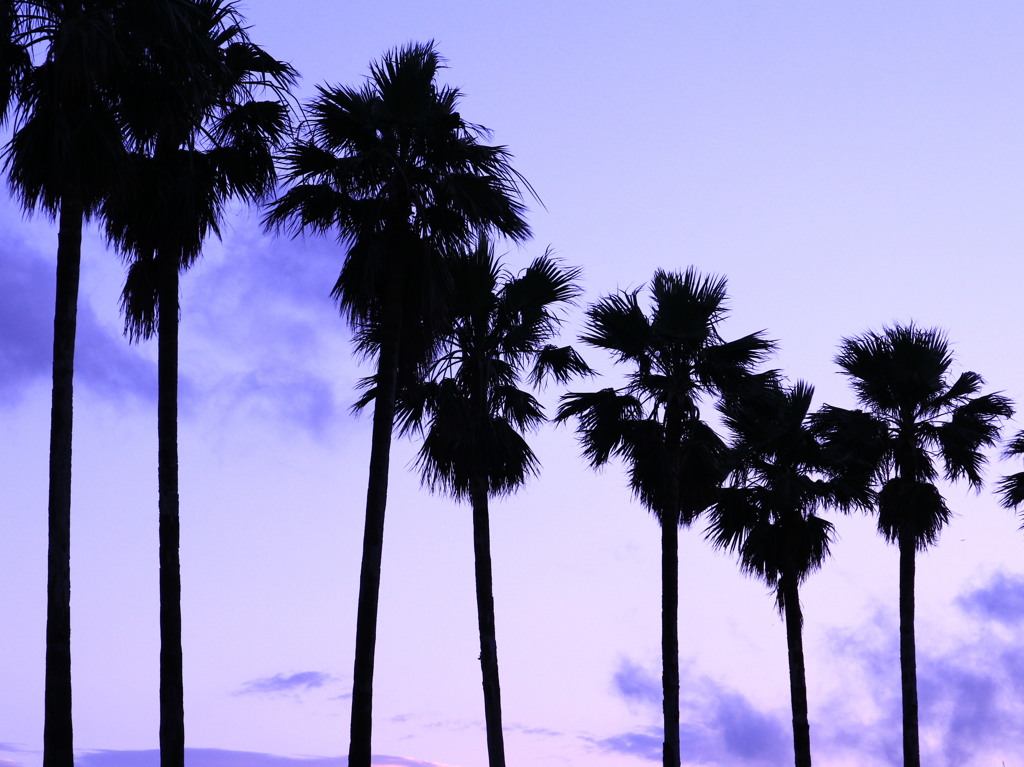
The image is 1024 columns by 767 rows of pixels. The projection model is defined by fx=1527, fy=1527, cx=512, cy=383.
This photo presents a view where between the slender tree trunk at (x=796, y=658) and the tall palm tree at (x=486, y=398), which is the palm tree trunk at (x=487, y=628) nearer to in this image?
the tall palm tree at (x=486, y=398)

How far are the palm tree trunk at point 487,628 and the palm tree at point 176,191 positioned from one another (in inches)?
329

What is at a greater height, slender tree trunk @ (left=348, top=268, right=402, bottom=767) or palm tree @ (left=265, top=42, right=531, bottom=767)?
palm tree @ (left=265, top=42, right=531, bottom=767)

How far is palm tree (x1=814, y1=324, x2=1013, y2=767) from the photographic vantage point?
41.7 m

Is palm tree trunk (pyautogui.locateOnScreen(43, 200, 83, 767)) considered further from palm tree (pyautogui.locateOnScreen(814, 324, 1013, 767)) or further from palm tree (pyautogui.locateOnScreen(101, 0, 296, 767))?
palm tree (pyautogui.locateOnScreen(814, 324, 1013, 767))

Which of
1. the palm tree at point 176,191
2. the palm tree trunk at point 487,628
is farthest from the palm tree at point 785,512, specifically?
the palm tree at point 176,191

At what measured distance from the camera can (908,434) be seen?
4284 cm

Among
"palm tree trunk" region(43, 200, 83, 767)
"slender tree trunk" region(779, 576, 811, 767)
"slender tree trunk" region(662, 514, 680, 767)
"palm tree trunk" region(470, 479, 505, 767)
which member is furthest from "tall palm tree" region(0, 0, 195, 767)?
"slender tree trunk" region(779, 576, 811, 767)

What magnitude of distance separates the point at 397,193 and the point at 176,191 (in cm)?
417

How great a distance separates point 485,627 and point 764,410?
31.8 ft

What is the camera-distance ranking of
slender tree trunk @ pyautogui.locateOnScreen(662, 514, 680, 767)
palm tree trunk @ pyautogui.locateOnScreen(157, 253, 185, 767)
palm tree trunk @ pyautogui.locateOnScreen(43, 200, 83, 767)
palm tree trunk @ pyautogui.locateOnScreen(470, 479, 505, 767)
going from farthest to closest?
slender tree trunk @ pyautogui.locateOnScreen(662, 514, 680, 767) < palm tree trunk @ pyautogui.locateOnScreen(470, 479, 505, 767) < palm tree trunk @ pyautogui.locateOnScreen(157, 253, 185, 767) < palm tree trunk @ pyautogui.locateOnScreen(43, 200, 83, 767)

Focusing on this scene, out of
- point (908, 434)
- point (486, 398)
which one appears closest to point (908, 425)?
point (908, 434)

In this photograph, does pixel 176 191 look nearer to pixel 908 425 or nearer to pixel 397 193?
pixel 397 193

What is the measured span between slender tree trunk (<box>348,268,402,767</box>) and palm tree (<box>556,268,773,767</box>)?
9.80m

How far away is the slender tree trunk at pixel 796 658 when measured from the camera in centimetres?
4262
